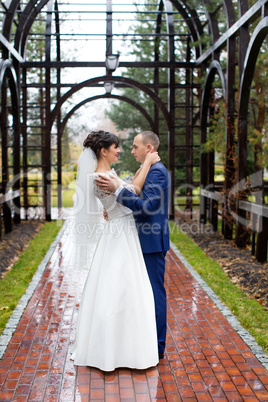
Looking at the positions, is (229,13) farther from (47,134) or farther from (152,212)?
(152,212)

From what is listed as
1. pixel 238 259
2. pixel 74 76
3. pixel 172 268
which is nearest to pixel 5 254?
pixel 172 268

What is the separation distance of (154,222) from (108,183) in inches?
18.4

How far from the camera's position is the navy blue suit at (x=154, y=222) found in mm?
3725

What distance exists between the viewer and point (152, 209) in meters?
3.75

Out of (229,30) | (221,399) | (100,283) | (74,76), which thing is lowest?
(221,399)

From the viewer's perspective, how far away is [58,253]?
820cm

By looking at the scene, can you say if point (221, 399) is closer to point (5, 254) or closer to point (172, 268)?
point (172, 268)

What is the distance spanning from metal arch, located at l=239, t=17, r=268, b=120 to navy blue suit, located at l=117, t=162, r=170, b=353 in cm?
345

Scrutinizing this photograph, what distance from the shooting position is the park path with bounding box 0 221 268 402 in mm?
3396

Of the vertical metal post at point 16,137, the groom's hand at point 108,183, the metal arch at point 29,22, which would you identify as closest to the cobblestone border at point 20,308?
the groom's hand at point 108,183

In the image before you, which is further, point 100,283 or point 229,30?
point 229,30

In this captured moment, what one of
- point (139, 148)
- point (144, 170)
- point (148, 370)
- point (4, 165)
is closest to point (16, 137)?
point (4, 165)

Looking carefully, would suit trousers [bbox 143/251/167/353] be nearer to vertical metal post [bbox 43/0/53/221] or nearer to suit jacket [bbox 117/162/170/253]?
suit jacket [bbox 117/162/170/253]

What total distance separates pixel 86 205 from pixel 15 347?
55.8 inches
